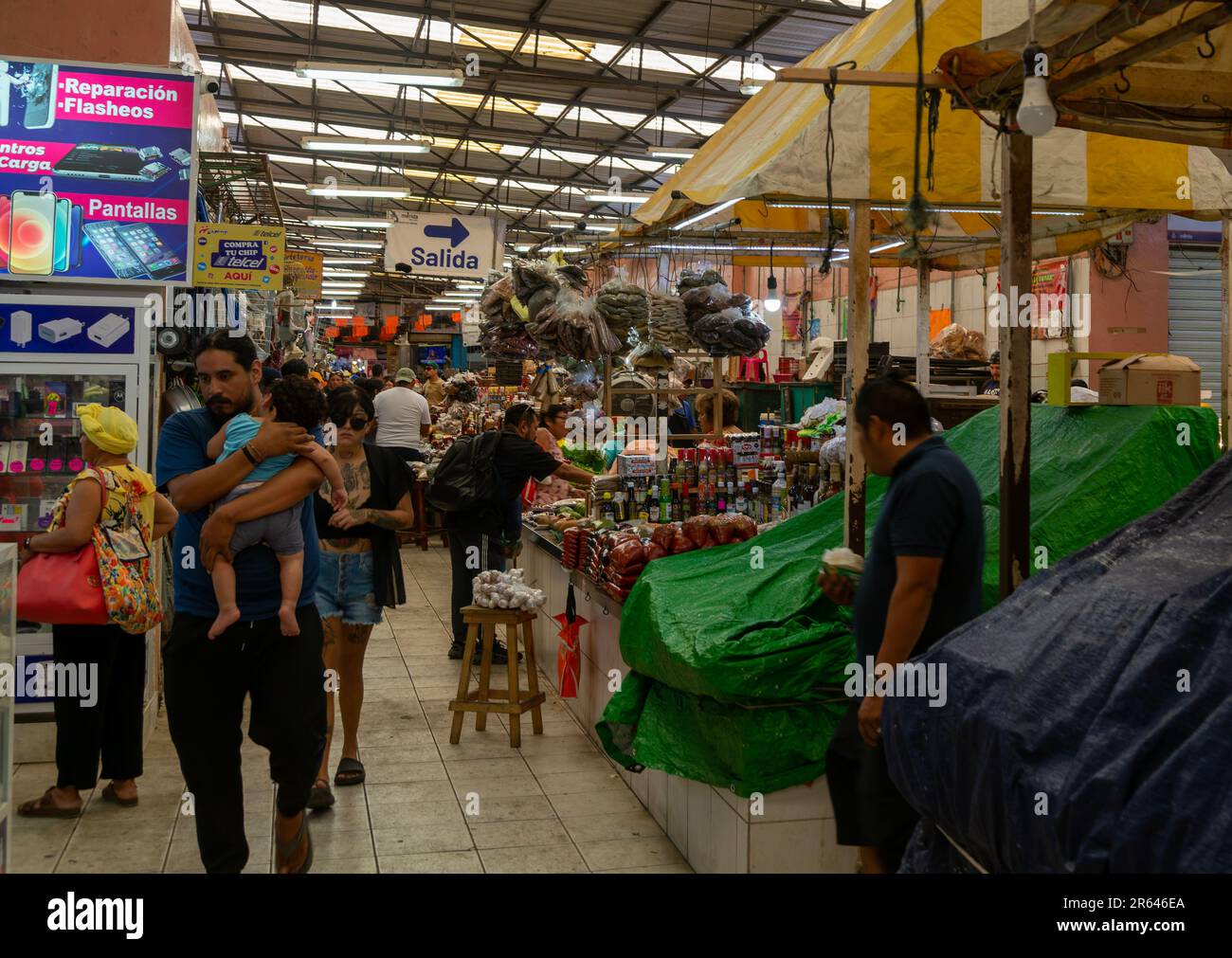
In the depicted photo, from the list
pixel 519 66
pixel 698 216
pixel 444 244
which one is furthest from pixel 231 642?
pixel 444 244

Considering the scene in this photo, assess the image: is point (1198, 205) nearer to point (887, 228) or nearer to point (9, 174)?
point (887, 228)

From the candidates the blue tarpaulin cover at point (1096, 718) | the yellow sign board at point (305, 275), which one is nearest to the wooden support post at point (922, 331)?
the blue tarpaulin cover at point (1096, 718)

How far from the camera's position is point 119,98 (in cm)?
675

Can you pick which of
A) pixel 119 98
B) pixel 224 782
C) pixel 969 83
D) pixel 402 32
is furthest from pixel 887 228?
pixel 402 32

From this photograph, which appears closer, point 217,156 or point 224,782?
point 224,782

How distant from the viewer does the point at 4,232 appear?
6246 mm

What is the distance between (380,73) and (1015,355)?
293 inches

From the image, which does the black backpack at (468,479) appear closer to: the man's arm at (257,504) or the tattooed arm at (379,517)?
the tattooed arm at (379,517)

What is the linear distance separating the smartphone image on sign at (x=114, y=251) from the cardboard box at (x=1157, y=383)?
203 inches

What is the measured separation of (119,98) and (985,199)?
4.93 metres

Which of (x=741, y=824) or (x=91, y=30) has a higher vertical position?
(x=91, y=30)

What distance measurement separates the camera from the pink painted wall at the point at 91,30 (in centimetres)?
736

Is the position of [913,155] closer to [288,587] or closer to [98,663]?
[288,587]

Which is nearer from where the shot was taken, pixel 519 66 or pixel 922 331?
pixel 922 331
